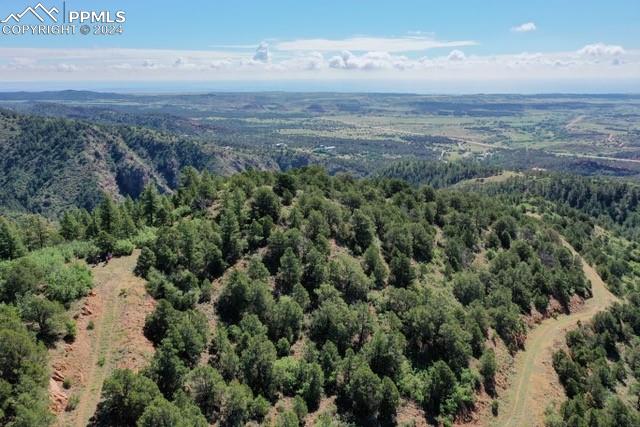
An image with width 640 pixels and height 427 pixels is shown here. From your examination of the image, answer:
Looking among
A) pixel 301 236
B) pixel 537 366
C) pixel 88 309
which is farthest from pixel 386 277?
pixel 88 309

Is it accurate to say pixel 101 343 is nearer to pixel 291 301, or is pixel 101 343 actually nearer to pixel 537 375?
pixel 291 301

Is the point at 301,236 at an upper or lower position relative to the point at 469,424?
upper

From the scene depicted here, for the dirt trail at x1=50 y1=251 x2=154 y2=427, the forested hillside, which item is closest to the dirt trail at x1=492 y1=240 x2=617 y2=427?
the forested hillside

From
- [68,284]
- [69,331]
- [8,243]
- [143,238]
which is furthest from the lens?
[143,238]

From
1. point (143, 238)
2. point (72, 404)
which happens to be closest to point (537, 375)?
point (143, 238)

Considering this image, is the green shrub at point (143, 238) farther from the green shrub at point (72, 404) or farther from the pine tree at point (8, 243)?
the green shrub at point (72, 404)

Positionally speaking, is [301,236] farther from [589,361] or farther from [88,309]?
[589,361]
